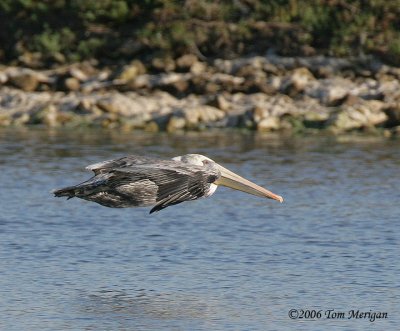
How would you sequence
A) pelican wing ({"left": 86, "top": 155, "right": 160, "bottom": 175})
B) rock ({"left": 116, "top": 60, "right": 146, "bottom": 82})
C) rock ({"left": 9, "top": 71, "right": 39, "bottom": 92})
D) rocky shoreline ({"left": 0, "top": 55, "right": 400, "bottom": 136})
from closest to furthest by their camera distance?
pelican wing ({"left": 86, "top": 155, "right": 160, "bottom": 175})
rocky shoreline ({"left": 0, "top": 55, "right": 400, "bottom": 136})
rock ({"left": 9, "top": 71, "right": 39, "bottom": 92})
rock ({"left": 116, "top": 60, "right": 146, "bottom": 82})

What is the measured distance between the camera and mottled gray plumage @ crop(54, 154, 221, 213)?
10.0m

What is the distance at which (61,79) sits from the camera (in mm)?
29234

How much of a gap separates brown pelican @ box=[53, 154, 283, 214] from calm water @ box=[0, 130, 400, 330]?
0.88m

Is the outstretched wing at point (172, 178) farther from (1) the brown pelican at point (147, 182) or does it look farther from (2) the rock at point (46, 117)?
(2) the rock at point (46, 117)

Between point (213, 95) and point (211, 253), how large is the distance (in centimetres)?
1494

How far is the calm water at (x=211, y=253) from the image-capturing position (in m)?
10.0

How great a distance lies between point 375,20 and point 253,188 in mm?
21278

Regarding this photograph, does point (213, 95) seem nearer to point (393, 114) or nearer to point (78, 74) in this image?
point (78, 74)

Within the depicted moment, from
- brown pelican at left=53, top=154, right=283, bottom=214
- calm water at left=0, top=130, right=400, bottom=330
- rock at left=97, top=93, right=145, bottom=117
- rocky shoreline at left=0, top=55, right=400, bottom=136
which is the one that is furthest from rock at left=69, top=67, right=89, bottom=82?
brown pelican at left=53, top=154, right=283, bottom=214

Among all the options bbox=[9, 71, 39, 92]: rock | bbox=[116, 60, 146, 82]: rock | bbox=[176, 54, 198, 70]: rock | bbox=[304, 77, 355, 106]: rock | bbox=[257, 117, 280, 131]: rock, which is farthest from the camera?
bbox=[176, 54, 198, 70]: rock

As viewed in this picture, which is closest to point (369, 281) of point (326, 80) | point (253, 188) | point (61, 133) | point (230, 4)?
point (253, 188)

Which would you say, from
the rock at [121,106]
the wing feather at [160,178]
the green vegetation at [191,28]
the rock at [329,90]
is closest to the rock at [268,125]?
the rock at [329,90]

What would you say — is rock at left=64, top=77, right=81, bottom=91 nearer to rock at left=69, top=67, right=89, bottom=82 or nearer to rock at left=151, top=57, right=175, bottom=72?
rock at left=69, top=67, right=89, bottom=82

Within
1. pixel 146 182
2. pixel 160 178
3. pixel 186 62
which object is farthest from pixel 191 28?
pixel 160 178
